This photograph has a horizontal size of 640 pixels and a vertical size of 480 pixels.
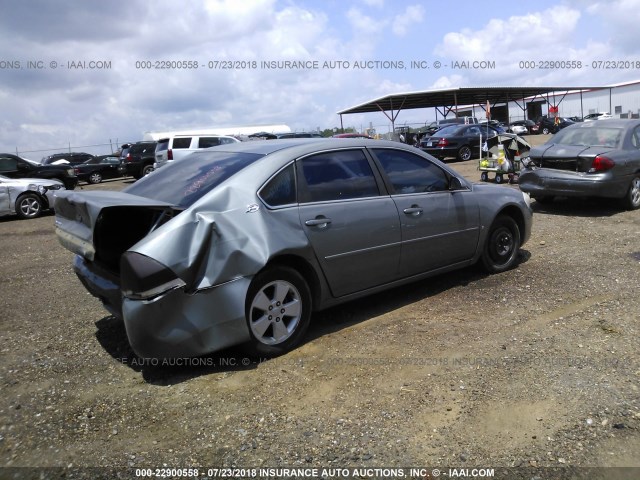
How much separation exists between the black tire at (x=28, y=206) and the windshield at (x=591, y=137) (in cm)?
1186

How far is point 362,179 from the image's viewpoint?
15.2 ft

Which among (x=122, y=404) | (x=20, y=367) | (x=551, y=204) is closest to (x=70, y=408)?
(x=122, y=404)

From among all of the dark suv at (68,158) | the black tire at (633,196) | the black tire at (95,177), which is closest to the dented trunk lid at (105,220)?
the black tire at (633,196)

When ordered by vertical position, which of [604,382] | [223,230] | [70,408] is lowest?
[604,382]

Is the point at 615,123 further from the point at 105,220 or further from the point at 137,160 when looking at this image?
the point at 137,160

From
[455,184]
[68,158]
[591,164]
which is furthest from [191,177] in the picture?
[68,158]

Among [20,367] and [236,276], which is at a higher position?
[236,276]

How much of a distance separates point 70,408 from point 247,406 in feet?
3.75

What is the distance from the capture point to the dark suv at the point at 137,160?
23.6m

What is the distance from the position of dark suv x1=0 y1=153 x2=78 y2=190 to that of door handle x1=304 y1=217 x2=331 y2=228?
15094mm

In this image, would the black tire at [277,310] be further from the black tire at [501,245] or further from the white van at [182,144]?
the white van at [182,144]

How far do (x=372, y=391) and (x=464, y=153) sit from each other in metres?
19.8

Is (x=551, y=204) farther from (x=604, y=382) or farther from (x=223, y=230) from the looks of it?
(x=223, y=230)

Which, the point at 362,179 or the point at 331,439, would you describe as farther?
the point at 362,179
